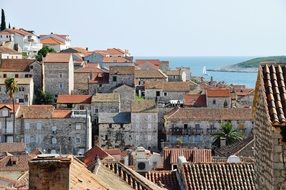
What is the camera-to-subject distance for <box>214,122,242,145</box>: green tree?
247 ft

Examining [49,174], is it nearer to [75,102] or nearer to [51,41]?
[75,102]

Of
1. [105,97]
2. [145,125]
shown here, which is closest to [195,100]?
[145,125]

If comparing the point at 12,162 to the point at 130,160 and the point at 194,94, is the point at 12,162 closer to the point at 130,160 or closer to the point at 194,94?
the point at 130,160

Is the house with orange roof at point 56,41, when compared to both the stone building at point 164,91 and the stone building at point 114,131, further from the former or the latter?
the stone building at point 114,131

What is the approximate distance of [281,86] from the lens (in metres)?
11.9

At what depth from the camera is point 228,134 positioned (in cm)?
7606

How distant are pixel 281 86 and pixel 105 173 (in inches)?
235

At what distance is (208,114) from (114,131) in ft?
33.9

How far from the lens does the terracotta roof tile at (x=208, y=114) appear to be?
3108 inches

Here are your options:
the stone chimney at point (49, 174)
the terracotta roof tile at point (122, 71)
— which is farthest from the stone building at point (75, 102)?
the stone chimney at point (49, 174)

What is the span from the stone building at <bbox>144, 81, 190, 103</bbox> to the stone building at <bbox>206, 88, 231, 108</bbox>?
15.1 feet

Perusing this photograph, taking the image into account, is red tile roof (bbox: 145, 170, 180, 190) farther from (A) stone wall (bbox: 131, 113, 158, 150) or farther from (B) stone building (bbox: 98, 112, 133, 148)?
(A) stone wall (bbox: 131, 113, 158, 150)

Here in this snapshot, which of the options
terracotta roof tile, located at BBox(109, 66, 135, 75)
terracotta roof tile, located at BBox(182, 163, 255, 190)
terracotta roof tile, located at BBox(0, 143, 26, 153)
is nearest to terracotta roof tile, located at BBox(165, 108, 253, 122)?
terracotta roof tile, located at BBox(109, 66, 135, 75)

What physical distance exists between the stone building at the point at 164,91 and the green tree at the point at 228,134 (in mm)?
13485
